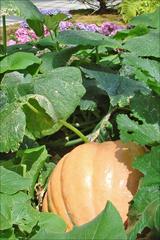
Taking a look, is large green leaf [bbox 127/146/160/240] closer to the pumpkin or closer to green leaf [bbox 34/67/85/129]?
the pumpkin

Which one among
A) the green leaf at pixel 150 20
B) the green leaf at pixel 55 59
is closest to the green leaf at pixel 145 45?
the green leaf at pixel 150 20

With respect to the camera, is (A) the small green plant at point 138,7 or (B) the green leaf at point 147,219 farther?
(A) the small green plant at point 138,7

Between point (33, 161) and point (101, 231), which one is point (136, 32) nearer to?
point (33, 161)

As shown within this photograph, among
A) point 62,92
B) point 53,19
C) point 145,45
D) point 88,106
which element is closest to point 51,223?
point 62,92

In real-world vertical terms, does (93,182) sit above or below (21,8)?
below

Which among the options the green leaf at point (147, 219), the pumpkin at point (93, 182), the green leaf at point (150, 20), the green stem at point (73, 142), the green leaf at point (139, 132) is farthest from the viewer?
the green leaf at point (150, 20)

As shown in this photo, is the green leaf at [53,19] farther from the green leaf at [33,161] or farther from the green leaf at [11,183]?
the green leaf at [11,183]

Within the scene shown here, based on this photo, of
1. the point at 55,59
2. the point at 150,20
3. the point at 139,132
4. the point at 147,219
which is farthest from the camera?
the point at 150,20
